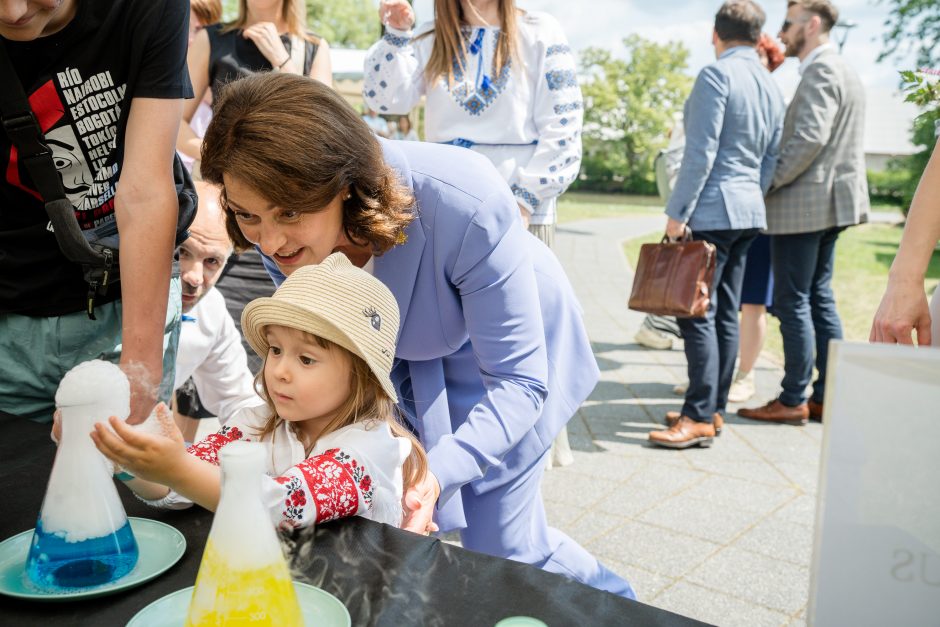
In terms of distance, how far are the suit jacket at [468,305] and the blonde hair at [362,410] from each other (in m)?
0.07

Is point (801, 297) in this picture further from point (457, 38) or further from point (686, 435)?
point (457, 38)

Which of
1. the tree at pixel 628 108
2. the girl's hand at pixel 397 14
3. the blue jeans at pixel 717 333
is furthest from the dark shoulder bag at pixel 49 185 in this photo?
the tree at pixel 628 108

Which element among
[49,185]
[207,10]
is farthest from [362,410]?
[207,10]

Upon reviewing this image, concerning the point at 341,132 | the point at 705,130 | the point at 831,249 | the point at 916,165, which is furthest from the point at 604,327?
the point at 916,165

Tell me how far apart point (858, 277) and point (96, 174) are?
9.67 m

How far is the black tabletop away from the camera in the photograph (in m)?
0.87

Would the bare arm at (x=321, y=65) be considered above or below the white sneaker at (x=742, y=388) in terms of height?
above

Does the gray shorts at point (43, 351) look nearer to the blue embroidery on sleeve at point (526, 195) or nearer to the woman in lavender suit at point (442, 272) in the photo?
the woman in lavender suit at point (442, 272)

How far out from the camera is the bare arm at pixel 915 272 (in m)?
1.47

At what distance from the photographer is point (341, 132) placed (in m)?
1.39

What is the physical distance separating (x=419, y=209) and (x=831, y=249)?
316 centimetres

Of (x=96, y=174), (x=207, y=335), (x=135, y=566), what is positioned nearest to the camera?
(x=135, y=566)

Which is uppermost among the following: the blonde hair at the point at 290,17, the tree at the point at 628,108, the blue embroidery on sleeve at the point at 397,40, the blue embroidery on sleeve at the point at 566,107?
the blonde hair at the point at 290,17

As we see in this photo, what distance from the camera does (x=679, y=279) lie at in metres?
3.56
